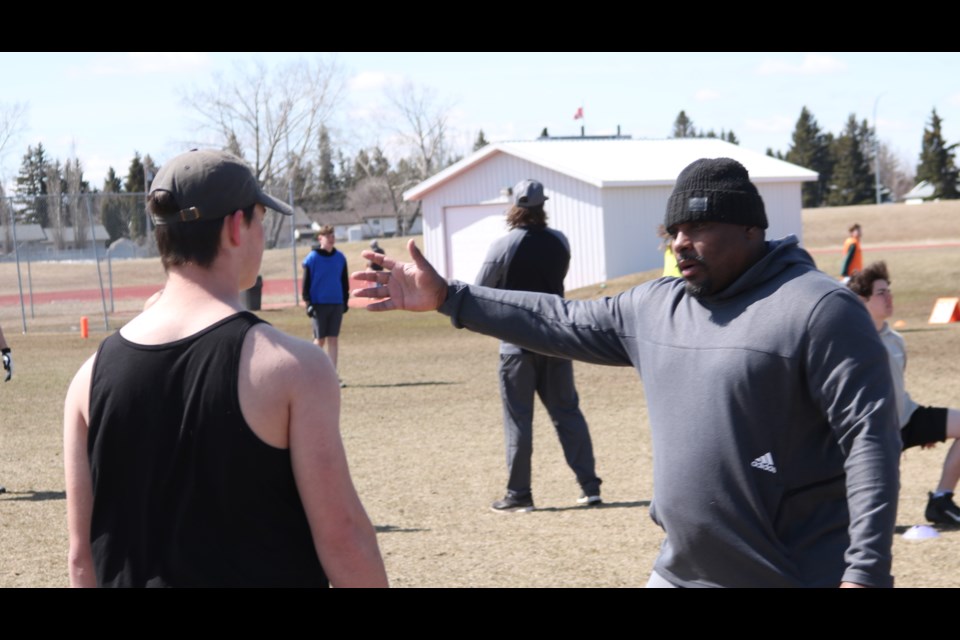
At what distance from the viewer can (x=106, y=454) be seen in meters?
2.69

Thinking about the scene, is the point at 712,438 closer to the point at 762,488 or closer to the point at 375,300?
the point at 762,488

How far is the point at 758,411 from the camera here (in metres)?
3.30

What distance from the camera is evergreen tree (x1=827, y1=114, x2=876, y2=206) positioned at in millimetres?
94938

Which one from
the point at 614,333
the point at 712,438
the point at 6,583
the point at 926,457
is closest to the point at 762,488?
the point at 712,438

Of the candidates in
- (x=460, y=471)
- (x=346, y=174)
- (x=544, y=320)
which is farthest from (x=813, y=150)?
(x=544, y=320)

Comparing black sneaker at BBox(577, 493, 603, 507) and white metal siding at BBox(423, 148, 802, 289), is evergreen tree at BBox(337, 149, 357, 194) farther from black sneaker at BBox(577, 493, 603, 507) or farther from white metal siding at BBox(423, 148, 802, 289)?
black sneaker at BBox(577, 493, 603, 507)

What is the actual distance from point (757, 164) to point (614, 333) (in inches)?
1514

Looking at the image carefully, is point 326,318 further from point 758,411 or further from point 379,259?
point 758,411

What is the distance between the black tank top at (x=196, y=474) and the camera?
2574mm

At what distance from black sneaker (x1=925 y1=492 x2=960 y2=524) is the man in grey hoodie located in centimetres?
464

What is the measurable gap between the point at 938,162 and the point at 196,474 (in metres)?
93.9

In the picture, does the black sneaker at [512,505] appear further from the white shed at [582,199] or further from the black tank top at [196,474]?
the white shed at [582,199]

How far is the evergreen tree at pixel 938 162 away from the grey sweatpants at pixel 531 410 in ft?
285

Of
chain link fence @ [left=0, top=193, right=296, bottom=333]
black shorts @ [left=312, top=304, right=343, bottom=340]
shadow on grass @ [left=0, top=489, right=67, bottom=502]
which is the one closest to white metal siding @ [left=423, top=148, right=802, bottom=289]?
chain link fence @ [left=0, top=193, right=296, bottom=333]
